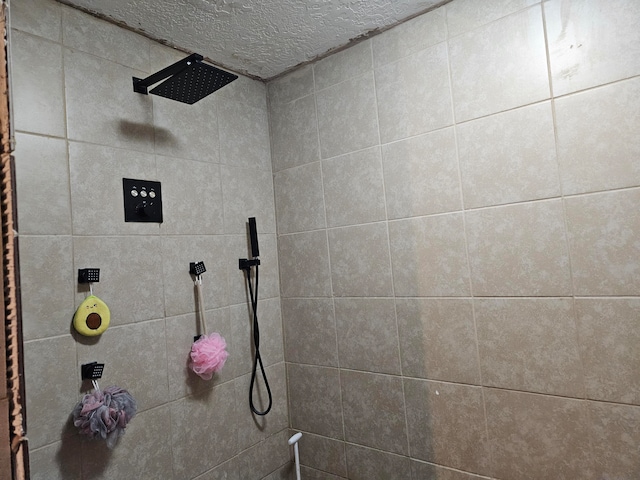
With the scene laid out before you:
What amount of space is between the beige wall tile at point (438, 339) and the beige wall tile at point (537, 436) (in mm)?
127

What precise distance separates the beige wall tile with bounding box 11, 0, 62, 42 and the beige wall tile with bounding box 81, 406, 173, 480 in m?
1.28

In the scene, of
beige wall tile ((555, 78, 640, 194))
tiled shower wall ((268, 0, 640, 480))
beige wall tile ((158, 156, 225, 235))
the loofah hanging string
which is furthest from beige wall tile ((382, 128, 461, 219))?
the loofah hanging string

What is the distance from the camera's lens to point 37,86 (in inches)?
46.6

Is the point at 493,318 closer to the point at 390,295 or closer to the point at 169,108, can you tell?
the point at 390,295

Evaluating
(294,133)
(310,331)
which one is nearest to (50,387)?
(310,331)

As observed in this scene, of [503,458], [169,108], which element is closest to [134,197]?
[169,108]

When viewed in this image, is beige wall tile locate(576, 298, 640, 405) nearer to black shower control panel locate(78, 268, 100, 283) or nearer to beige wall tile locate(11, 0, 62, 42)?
black shower control panel locate(78, 268, 100, 283)

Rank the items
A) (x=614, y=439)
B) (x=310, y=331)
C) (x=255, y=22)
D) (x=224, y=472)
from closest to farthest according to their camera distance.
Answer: (x=614, y=439) < (x=255, y=22) < (x=224, y=472) < (x=310, y=331)

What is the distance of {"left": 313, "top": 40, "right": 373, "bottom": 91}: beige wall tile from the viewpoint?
163cm

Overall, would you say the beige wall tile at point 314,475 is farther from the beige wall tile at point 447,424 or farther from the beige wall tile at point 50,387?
the beige wall tile at point 50,387

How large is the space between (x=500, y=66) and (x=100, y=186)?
1.42m

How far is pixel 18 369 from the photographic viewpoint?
30 cm

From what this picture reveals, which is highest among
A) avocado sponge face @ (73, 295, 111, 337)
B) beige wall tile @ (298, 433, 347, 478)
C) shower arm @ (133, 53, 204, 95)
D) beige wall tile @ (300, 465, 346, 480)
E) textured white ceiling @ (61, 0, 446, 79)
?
textured white ceiling @ (61, 0, 446, 79)

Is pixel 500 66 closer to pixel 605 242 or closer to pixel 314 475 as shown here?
pixel 605 242
